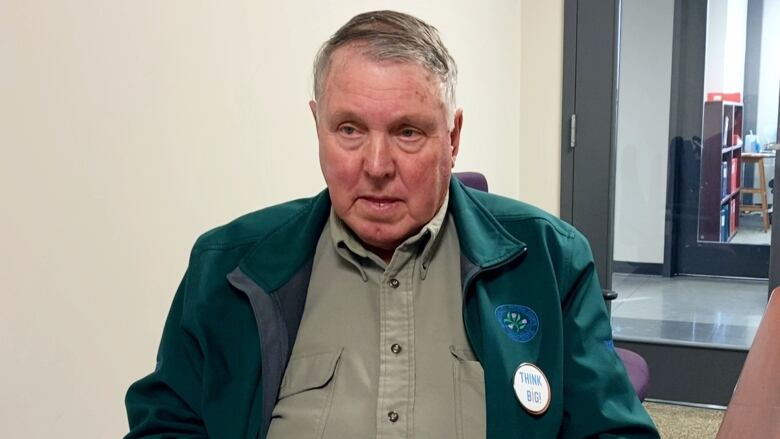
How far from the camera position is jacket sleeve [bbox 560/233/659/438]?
1.28m

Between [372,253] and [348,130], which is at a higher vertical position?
[348,130]

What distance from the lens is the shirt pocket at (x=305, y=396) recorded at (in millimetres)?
1317

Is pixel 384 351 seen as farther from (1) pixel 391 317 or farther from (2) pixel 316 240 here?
(2) pixel 316 240

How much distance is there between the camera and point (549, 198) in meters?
4.06

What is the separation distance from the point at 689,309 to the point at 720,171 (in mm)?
669

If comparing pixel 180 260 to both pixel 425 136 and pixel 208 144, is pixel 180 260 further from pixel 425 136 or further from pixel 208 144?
pixel 425 136

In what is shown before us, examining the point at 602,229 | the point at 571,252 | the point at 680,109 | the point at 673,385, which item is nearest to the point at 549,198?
the point at 602,229

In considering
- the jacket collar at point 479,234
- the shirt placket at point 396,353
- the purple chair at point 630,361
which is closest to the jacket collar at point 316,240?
the jacket collar at point 479,234

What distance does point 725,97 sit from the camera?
3.73 metres

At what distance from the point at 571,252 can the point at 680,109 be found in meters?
2.73

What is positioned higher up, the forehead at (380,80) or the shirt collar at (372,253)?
the forehead at (380,80)

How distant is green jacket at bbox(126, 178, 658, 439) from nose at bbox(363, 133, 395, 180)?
0.59 feet

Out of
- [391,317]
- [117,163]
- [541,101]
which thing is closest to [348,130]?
[391,317]

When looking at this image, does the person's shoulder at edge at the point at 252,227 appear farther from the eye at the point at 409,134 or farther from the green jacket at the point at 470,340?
the eye at the point at 409,134
